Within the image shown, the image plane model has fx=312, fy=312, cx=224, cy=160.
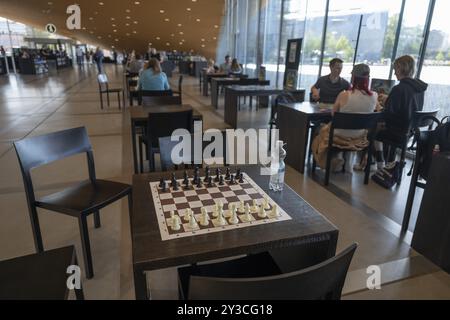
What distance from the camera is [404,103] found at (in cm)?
331

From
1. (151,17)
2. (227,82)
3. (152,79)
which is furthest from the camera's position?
(151,17)

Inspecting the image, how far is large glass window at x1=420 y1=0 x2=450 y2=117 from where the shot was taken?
157 inches

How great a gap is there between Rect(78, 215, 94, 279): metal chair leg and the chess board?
59cm

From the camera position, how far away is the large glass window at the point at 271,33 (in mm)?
8435

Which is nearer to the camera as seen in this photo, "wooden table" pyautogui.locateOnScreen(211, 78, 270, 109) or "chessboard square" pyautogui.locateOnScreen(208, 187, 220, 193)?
"chessboard square" pyautogui.locateOnScreen(208, 187, 220, 193)

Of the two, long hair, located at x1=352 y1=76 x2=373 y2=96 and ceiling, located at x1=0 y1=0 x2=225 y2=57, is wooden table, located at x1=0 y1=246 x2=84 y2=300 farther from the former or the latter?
ceiling, located at x1=0 y1=0 x2=225 y2=57

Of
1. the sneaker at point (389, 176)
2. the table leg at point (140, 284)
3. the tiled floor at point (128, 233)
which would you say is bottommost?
the tiled floor at point (128, 233)

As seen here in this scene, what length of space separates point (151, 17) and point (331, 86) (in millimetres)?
15518

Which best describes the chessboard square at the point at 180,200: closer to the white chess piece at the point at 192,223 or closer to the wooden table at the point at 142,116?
the white chess piece at the point at 192,223

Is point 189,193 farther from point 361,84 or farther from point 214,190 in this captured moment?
point 361,84

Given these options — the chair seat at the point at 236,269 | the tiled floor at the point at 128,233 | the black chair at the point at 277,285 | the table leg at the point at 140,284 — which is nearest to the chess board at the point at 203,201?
the table leg at the point at 140,284

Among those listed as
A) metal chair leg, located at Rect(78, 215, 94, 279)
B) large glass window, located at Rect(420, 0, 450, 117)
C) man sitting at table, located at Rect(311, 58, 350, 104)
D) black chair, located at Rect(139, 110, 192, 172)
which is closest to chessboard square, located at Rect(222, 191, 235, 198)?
metal chair leg, located at Rect(78, 215, 94, 279)

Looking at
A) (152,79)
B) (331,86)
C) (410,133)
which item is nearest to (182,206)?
(410,133)

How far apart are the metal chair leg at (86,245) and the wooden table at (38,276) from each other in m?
0.45
